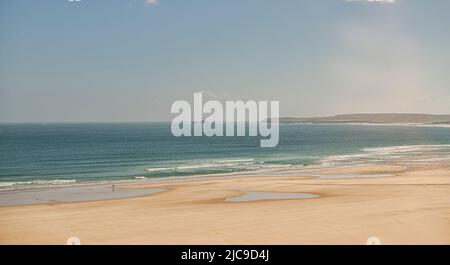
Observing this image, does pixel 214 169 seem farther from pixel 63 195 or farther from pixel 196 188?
pixel 63 195

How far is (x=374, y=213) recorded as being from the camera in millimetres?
7043

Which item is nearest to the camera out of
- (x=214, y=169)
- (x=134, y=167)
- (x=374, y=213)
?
(x=374, y=213)

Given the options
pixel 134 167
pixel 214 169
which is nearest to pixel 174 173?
pixel 214 169

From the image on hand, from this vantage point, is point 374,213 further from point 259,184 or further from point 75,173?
point 75,173

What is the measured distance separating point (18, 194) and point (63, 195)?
1.83 meters

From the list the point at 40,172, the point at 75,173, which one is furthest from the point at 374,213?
the point at 40,172

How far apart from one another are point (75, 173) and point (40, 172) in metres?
2.69

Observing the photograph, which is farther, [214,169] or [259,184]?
[214,169]

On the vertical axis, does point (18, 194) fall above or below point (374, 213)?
below
